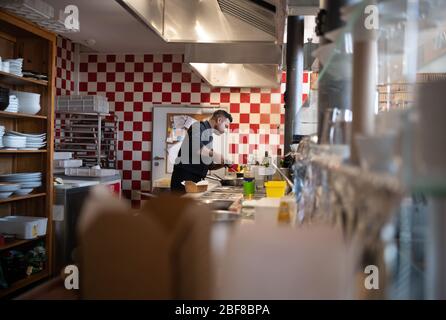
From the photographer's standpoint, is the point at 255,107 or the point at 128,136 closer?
the point at 255,107

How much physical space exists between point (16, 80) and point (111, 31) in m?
2.06

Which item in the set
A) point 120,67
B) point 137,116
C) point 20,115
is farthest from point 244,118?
point 20,115

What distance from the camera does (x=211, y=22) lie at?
309cm

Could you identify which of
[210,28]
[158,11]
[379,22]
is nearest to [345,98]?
[379,22]

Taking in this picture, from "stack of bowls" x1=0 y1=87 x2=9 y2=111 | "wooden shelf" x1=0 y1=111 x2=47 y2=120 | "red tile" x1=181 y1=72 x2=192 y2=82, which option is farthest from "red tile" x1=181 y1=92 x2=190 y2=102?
"stack of bowls" x1=0 y1=87 x2=9 y2=111

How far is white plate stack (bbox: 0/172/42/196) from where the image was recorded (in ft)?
12.8

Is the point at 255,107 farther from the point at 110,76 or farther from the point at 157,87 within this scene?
the point at 110,76

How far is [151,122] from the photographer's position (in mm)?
7078

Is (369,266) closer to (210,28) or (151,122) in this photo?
(210,28)

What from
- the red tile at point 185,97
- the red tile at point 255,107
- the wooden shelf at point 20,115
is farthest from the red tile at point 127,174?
the wooden shelf at point 20,115

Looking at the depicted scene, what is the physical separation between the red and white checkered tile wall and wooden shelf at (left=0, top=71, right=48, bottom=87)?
8.04 ft

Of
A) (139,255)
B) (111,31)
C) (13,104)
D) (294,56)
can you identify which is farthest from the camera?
(111,31)

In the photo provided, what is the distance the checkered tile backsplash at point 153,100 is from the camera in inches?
273

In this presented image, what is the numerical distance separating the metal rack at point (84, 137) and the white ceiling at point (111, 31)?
1.08m
